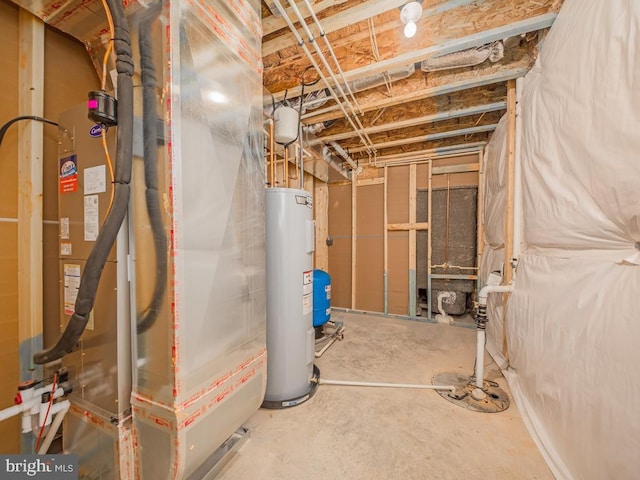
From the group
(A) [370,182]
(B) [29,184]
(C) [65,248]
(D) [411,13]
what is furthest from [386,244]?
(B) [29,184]

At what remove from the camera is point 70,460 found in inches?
40.0

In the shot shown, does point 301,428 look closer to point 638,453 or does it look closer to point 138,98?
point 638,453

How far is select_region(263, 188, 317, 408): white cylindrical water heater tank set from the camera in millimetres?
1658

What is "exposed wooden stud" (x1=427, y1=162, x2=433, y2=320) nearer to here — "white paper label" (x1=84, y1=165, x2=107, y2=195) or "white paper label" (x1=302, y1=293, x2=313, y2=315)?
"white paper label" (x1=302, y1=293, x2=313, y2=315)

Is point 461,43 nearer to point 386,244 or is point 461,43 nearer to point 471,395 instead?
point 471,395

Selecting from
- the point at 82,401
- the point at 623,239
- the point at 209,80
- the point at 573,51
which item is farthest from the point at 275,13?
the point at 82,401

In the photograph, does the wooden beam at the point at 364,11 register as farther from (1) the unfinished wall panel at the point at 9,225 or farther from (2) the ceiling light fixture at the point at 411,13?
(1) the unfinished wall panel at the point at 9,225

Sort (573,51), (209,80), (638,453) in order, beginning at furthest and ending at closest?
1. (573,51)
2. (209,80)
3. (638,453)

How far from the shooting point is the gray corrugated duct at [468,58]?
184cm

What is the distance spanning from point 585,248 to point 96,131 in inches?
90.1

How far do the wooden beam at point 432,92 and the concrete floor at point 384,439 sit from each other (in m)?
2.54

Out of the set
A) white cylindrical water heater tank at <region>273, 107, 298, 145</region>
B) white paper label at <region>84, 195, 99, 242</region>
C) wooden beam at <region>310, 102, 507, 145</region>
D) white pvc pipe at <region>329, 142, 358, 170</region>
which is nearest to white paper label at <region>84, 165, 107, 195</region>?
white paper label at <region>84, 195, 99, 242</region>

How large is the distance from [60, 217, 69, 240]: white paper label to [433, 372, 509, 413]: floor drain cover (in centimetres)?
250

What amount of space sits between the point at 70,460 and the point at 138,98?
1506mm
